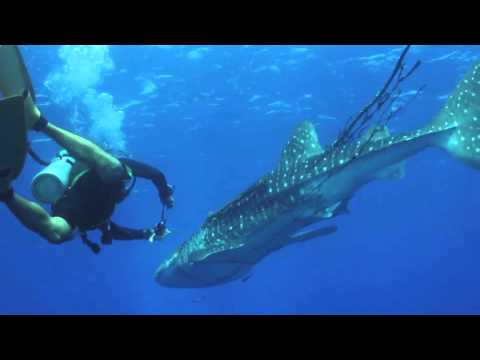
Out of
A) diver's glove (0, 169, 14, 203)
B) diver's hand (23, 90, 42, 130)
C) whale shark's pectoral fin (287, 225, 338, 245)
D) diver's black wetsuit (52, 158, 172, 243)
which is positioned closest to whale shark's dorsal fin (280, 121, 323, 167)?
whale shark's pectoral fin (287, 225, 338, 245)

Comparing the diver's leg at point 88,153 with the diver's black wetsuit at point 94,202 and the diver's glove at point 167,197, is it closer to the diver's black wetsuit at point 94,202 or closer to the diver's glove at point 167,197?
the diver's black wetsuit at point 94,202

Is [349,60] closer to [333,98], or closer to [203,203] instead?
[333,98]

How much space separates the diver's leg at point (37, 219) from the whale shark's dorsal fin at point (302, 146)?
184 inches

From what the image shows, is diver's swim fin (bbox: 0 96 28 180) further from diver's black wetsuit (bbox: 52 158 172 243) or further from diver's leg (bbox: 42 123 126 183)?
diver's black wetsuit (bbox: 52 158 172 243)

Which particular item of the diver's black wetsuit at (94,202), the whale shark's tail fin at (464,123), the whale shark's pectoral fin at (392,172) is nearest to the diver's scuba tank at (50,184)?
the diver's black wetsuit at (94,202)

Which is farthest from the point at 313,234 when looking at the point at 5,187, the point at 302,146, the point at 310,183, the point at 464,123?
the point at 5,187

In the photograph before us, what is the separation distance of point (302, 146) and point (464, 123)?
297cm

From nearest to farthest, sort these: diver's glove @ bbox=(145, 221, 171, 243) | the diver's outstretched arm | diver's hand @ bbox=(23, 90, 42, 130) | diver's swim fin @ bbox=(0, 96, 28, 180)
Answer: diver's swim fin @ bbox=(0, 96, 28, 180)
diver's hand @ bbox=(23, 90, 42, 130)
the diver's outstretched arm
diver's glove @ bbox=(145, 221, 171, 243)

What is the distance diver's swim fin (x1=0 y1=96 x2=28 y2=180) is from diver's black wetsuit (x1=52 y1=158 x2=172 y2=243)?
179 centimetres

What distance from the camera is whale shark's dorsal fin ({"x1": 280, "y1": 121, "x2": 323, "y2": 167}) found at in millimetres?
9422

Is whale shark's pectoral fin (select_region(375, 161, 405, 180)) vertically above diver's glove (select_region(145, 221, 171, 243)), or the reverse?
→ whale shark's pectoral fin (select_region(375, 161, 405, 180))

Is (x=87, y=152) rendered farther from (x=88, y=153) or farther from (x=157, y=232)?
(x=157, y=232)
